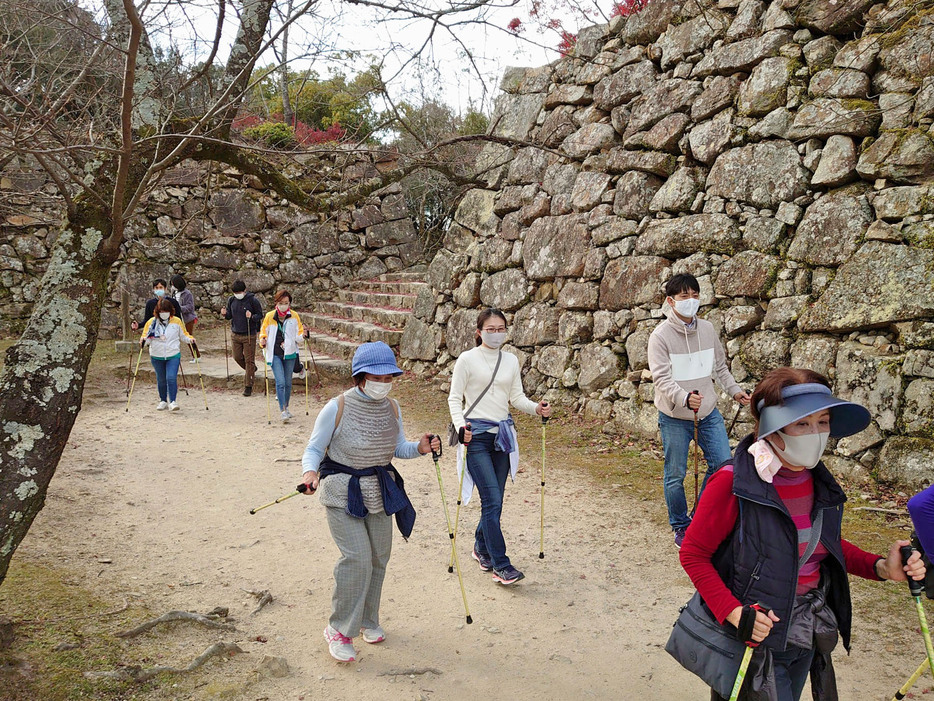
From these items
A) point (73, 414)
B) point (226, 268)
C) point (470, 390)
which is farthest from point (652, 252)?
point (226, 268)

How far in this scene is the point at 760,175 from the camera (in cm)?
689

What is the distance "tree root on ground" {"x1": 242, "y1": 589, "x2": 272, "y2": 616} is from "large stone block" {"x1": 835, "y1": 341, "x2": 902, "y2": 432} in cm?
499

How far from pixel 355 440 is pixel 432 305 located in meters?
7.87

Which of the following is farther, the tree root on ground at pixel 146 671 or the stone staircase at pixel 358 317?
the stone staircase at pixel 358 317

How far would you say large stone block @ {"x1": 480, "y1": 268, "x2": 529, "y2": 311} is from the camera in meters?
9.59

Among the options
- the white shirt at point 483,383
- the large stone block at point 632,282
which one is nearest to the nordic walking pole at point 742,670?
the white shirt at point 483,383

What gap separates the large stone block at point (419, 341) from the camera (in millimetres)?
11016

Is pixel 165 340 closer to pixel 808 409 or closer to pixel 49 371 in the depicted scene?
pixel 49 371

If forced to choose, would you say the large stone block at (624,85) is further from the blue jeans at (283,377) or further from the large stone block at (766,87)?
Result: the blue jeans at (283,377)

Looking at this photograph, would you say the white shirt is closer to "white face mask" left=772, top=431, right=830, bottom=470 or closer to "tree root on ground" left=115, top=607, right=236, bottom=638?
"tree root on ground" left=115, top=607, right=236, bottom=638

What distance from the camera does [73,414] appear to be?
127 inches

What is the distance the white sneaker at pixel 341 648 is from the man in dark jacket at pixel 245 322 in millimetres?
7629

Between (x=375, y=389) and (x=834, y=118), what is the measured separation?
18.1 ft

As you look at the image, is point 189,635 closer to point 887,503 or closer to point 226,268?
point 887,503
